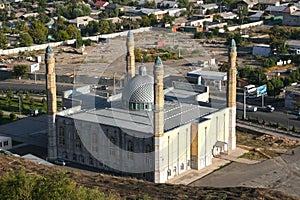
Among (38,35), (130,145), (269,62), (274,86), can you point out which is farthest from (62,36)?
(130,145)

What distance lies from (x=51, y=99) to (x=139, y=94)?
109 inches

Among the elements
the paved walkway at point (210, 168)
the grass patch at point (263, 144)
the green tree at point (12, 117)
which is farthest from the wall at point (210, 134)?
the green tree at point (12, 117)

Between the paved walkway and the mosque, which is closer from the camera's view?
the mosque

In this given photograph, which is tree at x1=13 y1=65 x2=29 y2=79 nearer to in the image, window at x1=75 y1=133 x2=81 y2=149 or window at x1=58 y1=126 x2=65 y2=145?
window at x1=58 y1=126 x2=65 y2=145

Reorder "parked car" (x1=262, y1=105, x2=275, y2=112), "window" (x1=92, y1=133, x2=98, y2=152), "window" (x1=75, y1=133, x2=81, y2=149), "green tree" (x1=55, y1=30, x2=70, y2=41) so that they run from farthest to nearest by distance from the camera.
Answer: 1. "green tree" (x1=55, y1=30, x2=70, y2=41)
2. "parked car" (x1=262, y1=105, x2=275, y2=112)
3. "window" (x1=75, y1=133, x2=81, y2=149)
4. "window" (x1=92, y1=133, x2=98, y2=152)

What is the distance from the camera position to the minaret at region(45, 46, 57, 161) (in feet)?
64.3

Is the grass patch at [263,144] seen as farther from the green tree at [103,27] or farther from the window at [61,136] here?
the green tree at [103,27]

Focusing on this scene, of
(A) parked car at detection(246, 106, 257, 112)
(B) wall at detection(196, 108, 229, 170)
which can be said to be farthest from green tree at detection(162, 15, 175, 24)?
(B) wall at detection(196, 108, 229, 170)

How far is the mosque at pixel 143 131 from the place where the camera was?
18156 mm

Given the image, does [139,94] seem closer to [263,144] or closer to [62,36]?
[263,144]

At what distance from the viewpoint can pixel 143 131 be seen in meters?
18.3

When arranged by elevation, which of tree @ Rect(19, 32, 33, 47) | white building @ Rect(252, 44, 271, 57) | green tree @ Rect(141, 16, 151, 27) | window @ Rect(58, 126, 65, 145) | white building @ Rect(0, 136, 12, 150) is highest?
green tree @ Rect(141, 16, 151, 27)

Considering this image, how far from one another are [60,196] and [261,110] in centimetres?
1699

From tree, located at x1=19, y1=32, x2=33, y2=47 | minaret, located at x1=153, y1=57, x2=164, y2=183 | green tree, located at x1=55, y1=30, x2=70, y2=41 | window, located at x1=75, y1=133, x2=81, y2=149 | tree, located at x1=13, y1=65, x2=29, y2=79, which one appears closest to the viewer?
minaret, located at x1=153, y1=57, x2=164, y2=183
